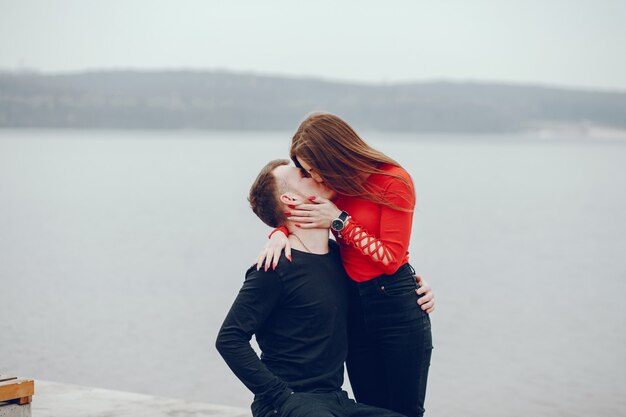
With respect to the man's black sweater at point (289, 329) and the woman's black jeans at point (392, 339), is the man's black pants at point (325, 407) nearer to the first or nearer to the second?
the man's black sweater at point (289, 329)

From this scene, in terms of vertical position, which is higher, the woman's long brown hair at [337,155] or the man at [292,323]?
the woman's long brown hair at [337,155]

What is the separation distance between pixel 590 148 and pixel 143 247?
113 metres

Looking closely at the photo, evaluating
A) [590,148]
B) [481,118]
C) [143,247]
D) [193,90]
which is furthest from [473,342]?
[590,148]

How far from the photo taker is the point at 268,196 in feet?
9.38

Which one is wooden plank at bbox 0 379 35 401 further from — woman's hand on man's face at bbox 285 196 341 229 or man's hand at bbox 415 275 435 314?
man's hand at bbox 415 275 435 314

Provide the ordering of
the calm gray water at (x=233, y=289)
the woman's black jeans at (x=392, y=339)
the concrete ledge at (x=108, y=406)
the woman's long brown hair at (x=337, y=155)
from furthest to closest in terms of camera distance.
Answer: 1. the calm gray water at (x=233, y=289)
2. the concrete ledge at (x=108, y=406)
3. the woman's black jeans at (x=392, y=339)
4. the woman's long brown hair at (x=337, y=155)

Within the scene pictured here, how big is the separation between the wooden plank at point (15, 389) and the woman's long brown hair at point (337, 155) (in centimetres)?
129

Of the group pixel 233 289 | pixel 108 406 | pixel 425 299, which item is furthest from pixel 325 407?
pixel 233 289

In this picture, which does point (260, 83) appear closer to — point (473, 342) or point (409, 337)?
point (473, 342)

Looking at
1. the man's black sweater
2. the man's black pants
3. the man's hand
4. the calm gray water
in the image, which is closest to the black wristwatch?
the man's black sweater

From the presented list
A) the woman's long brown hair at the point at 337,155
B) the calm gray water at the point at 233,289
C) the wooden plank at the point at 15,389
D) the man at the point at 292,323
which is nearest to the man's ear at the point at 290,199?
the man at the point at 292,323

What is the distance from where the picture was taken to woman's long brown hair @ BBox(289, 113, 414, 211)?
9.23 feet

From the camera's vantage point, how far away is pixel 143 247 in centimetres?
2416

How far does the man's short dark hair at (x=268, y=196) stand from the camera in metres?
2.83
